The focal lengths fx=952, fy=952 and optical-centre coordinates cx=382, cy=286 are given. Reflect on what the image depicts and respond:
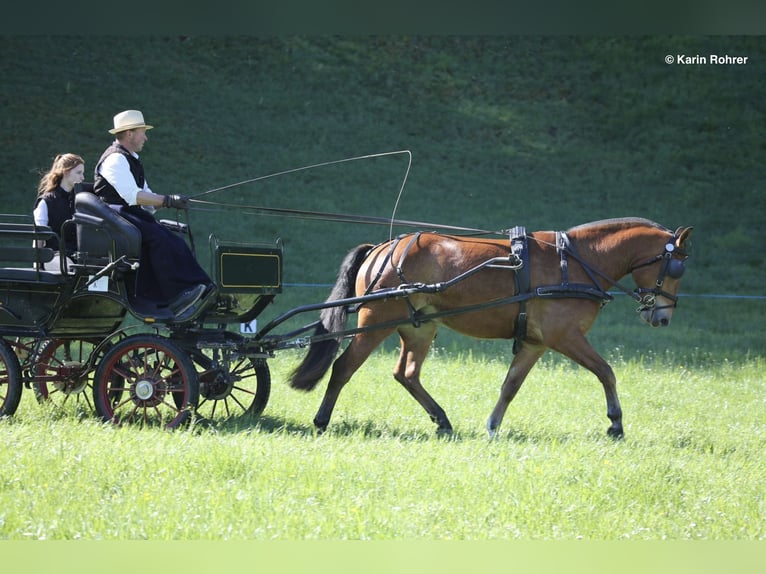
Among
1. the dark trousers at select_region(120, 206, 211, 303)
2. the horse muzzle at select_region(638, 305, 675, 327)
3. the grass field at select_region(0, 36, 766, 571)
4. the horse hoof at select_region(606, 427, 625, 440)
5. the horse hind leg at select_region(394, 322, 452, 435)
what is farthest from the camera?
the horse hind leg at select_region(394, 322, 452, 435)

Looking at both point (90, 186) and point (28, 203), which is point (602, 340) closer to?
point (90, 186)

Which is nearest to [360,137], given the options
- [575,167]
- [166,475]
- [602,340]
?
[575,167]

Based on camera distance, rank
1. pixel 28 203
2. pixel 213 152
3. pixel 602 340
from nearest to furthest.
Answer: pixel 602 340
pixel 28 203
pixel 213 152

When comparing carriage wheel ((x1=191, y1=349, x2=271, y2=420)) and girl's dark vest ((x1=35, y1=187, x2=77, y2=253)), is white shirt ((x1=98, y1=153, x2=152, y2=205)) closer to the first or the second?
girl's dark vest ((x1=35, y1=187, x2=77, y2=253))

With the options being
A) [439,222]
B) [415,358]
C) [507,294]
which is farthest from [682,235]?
[439,222]

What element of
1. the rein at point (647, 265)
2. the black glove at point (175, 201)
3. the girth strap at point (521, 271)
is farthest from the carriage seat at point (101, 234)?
the rein at point (647, 265)

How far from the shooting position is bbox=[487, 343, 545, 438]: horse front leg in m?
7.18

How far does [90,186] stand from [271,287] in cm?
152

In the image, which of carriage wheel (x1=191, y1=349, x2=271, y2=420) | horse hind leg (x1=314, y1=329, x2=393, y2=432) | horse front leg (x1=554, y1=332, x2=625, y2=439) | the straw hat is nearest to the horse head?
horse front leg (x1=554, y1=332, x2=625, y2=439)

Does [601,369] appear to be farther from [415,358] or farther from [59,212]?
[59,212]

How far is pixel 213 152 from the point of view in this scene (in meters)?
19.3

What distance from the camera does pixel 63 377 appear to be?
6.91 metres

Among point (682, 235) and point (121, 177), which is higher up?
point (121, 177)

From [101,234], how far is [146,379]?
1.05 meters
